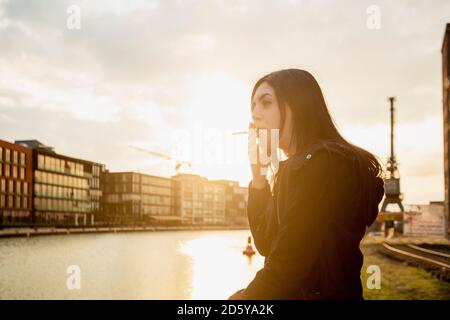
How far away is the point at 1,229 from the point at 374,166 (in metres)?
113

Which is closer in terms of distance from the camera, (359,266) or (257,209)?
(359,266)

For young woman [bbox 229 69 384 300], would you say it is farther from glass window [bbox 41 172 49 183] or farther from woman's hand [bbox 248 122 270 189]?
glass window [bbox 41 172 49 183]

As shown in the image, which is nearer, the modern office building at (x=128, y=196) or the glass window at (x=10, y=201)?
the glass window at (x=10, y=201)

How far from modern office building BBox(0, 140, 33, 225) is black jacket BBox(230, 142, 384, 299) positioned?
373 feet

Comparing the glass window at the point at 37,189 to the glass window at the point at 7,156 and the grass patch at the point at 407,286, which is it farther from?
the grass patch at the point at 407,286

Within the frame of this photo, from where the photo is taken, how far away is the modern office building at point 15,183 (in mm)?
108250

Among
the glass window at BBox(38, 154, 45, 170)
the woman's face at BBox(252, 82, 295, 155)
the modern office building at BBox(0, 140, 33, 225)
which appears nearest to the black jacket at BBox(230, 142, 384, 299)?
the woman's face at BBox(252, 82, 295, 155)

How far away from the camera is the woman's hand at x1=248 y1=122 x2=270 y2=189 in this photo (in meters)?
2.16

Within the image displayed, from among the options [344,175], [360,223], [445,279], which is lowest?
[445,279]

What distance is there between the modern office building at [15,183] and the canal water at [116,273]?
1079 inches

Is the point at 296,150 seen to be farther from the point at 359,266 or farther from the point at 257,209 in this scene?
the point at 359,266

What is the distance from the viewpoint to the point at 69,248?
267 ft

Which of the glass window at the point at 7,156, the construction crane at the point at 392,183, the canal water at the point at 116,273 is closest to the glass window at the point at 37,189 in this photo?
the glass window at the point at 7,156
